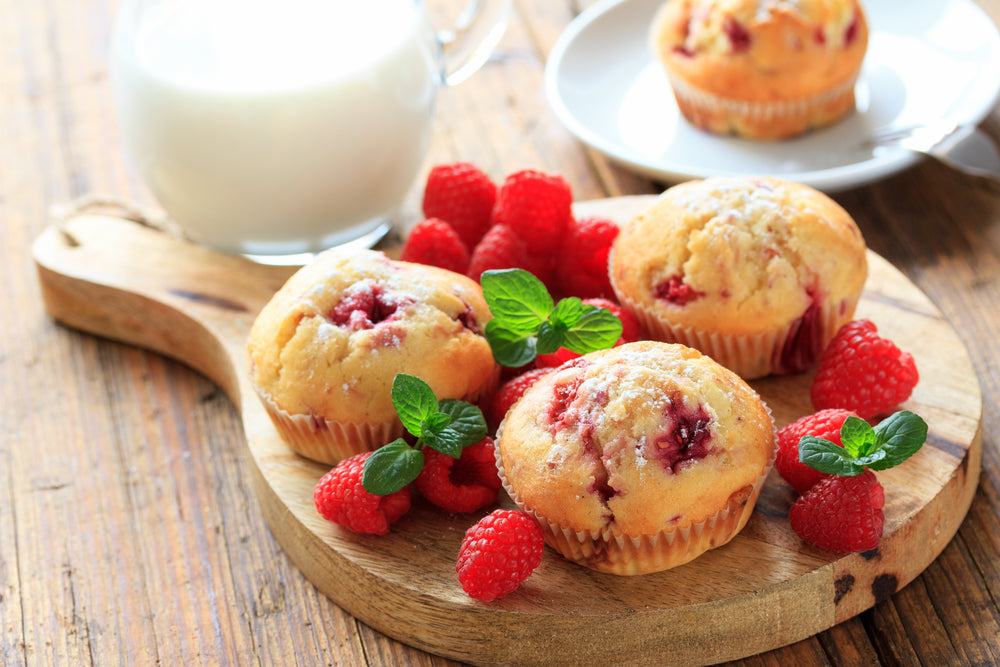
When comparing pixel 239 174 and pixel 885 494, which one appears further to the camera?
pixel 239 174

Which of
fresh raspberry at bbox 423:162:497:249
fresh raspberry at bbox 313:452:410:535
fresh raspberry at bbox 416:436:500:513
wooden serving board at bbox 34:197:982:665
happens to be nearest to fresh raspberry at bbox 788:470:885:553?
wooden serving board at bbox 34:197:982:665

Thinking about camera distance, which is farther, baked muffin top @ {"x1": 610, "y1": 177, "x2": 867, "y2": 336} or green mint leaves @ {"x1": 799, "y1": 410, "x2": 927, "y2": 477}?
baked muffin top @ {"x1": 610, "y1": 177, "x2": 867, "y2": 336}

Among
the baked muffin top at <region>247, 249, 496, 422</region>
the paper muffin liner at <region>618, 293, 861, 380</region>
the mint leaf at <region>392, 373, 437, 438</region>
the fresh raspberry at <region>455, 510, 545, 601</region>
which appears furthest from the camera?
the paper muffin liner at <region>618, 293, 861, 380</region>

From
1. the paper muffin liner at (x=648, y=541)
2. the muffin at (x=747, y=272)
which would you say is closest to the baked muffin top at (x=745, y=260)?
the muffin at (x=747, y=272)

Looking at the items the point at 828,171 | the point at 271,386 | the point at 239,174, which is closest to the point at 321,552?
the point at 271,386

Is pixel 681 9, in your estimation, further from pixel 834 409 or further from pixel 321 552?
pixel 321 552

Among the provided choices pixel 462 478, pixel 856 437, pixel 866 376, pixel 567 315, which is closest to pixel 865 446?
pixel 856 437

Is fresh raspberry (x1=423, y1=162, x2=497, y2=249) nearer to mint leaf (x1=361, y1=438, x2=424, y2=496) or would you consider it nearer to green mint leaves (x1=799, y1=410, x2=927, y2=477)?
mint leaf (x1=361, y1=438, x2=424, y2=496)

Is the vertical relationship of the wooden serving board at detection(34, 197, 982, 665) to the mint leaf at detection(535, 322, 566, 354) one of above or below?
below
